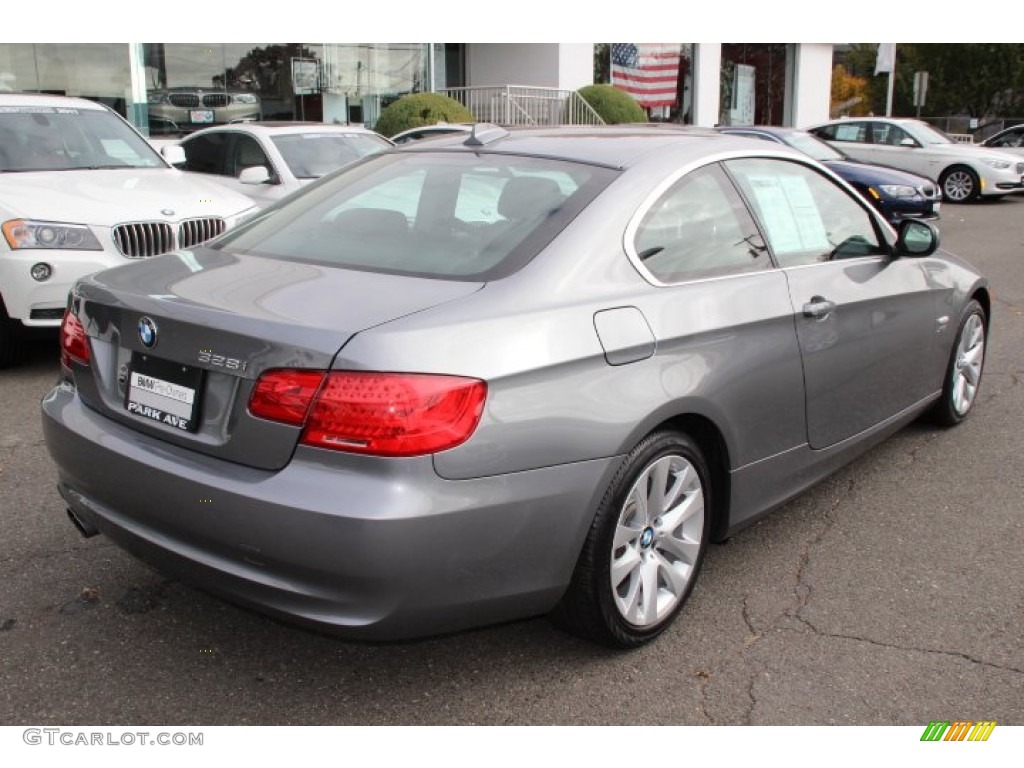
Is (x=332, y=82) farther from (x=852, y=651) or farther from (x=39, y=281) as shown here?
(x=852, y=651)

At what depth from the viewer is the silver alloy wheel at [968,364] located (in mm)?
5180

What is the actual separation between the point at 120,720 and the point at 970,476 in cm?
374

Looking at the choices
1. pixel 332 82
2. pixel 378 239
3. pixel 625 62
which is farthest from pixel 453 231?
pixel 625 62

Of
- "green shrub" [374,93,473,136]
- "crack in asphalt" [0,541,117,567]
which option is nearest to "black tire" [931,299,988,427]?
"crack in asphalt" [0,541,117,567]

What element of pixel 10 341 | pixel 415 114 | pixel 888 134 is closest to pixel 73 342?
pixel 10 341

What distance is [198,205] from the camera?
6820mm

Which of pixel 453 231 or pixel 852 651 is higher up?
pixel 453 231

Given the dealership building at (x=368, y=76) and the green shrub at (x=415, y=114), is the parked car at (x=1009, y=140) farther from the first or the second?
the green shrub at (x=415, y=114)

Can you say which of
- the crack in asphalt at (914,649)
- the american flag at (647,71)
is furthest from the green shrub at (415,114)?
the crack in asphalt at (914,649)

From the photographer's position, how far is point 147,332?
2.80m

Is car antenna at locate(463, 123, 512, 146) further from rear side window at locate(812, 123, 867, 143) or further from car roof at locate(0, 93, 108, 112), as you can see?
rear side window at locate(812, 123, 867, 143)

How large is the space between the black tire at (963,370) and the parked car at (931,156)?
1378 centimetres

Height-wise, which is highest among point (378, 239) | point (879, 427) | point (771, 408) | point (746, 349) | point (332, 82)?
point (332, 82)

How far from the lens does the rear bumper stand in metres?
2.45
